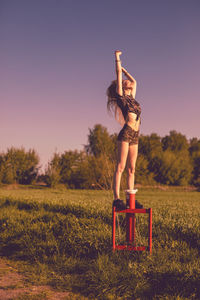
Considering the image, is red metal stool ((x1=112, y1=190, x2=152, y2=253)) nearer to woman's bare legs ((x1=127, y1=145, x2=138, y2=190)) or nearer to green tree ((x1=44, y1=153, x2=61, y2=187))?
woman's bare legs ((x1=127, y1=145, x2=138, y2=190))

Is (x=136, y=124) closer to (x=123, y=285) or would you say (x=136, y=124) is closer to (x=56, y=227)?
(x=123, y=285)

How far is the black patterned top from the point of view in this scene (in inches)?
213

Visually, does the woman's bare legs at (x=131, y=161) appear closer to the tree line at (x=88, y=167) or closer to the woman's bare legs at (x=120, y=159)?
the woman's bare legs at (x=120, y=159)

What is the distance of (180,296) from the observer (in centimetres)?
398

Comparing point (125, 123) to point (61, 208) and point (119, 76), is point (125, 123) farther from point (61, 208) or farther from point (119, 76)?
point (61, 208)

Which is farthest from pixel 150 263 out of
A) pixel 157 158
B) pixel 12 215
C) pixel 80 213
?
pixel 157 158

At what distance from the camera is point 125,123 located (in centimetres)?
541

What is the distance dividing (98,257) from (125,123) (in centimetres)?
239

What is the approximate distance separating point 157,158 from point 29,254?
148 feet

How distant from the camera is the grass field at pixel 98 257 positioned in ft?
13.8

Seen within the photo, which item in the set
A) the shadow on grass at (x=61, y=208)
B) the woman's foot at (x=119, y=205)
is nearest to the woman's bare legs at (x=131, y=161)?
the woman's foot at (x=119, y=205)

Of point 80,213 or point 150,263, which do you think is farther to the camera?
point 80,213

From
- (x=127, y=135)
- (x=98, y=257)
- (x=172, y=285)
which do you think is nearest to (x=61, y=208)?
(x=98, y=257)

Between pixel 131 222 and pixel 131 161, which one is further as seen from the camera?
pixel 131 161
